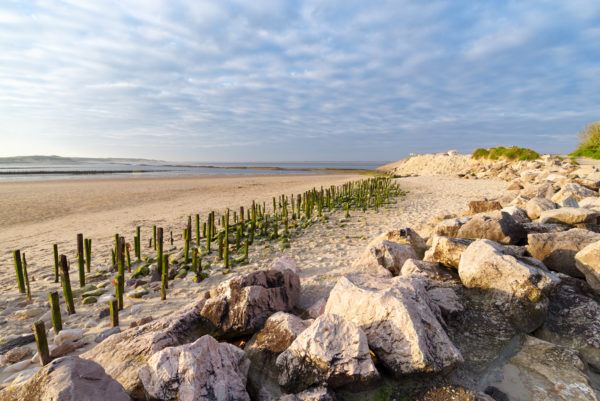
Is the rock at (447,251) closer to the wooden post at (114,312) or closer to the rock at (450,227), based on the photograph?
the rock at (450,227)

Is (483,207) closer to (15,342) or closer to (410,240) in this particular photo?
(410,240)

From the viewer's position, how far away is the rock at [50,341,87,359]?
352 cm

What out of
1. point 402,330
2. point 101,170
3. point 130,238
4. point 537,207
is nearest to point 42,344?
point 402,330

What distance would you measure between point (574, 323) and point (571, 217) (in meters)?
3.75

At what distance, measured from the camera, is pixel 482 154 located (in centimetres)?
4188

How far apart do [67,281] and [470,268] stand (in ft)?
20.5

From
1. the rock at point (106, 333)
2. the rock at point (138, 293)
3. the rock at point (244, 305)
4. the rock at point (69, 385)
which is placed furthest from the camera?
the rock at point (138, 293)

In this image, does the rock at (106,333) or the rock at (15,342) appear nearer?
the rock at (15,342)

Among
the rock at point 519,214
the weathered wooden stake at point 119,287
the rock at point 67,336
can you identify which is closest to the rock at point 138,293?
the weathered wooden stake at point 119,287

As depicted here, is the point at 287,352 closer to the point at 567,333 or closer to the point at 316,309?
the point at 316,309

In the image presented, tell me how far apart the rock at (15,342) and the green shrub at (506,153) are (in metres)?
43.2

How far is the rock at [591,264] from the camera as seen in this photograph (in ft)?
12.1

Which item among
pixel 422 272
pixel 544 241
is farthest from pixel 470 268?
pixel 544 241

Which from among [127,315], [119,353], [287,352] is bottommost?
[127,315]
